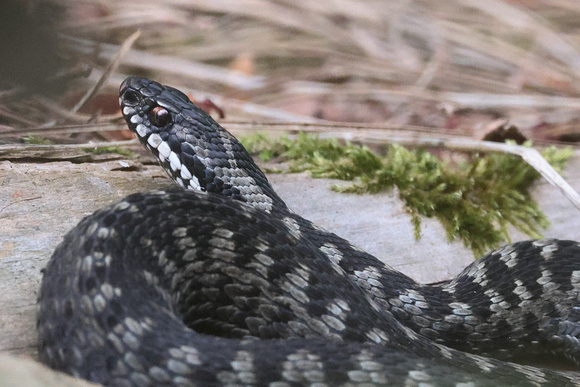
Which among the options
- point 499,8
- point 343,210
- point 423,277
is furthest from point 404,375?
point 499,8

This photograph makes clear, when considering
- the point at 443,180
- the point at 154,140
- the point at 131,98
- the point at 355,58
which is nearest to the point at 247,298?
the point at 154,140

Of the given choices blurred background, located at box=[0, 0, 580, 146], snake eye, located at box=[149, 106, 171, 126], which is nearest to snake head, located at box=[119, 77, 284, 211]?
snake eye, located at box=[149, 106, 171, 126]

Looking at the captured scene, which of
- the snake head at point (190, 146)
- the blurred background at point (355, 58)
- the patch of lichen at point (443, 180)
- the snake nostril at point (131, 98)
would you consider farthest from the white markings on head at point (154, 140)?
the blurred background at point (355, 58)

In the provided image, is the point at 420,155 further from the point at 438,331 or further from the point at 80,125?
the point at 80,125

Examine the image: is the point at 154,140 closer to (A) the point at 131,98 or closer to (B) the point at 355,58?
(A) the point at 131,98

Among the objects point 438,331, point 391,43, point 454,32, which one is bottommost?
point 438,331

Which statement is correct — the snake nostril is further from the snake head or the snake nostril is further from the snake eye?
the snake eye

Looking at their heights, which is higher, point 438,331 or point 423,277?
point 423,277
